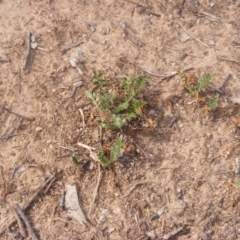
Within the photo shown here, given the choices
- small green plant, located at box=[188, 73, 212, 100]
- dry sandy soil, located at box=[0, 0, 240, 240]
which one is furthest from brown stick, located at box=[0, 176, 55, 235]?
small green plant, located at box=[188, 73, 212, 100]

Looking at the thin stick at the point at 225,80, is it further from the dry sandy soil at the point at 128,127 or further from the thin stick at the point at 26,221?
the thin stick at the point at 26,221

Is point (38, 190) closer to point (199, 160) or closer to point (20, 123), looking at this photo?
point (20, 123)

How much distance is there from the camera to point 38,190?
11.4ft

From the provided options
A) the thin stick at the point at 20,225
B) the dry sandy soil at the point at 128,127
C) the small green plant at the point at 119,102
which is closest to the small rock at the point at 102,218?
the dry sandy soil at the point at 128,127

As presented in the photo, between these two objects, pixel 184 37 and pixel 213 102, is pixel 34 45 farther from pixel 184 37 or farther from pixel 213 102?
pixel 213 102

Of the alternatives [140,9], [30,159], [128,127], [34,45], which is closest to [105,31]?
[140,9]

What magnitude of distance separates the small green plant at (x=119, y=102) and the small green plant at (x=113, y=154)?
0.15 m

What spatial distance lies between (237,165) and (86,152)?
122 centimetres

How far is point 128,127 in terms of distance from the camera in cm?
360

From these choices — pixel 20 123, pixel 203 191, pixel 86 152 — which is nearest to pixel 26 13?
pixel 20 123

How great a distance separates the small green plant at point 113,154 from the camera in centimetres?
339

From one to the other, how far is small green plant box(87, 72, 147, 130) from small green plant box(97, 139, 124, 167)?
15 centimetres

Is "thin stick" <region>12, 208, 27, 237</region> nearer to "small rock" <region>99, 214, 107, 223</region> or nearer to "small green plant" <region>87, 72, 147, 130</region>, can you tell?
"small rock" <region>99, 214, 107, 223</region>

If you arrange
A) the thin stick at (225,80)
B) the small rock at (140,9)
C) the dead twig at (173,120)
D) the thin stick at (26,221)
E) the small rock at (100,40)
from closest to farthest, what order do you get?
the thin stick at (26,221)
the dead twig at (173,120)
the thin stick at (225,80)
the small rock at (100,40)
the small rock at (140,9)
